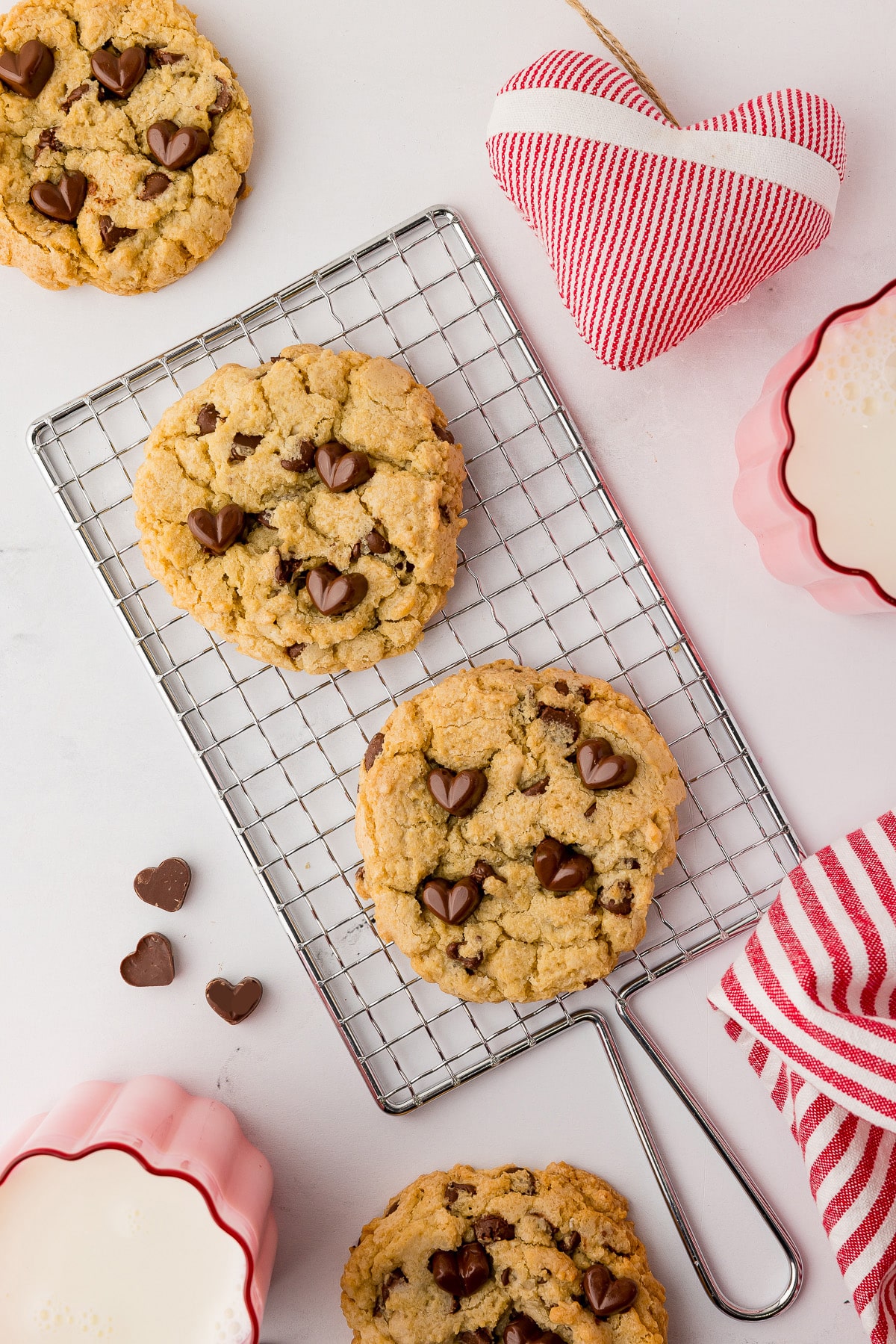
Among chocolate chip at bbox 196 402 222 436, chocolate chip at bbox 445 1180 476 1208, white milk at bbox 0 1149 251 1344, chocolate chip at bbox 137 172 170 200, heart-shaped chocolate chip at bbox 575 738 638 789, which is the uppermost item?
chocolate chip at bbox 137 172 170 200

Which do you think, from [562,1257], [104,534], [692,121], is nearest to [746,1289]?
[562,1257]

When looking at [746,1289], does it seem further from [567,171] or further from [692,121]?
[692,121]

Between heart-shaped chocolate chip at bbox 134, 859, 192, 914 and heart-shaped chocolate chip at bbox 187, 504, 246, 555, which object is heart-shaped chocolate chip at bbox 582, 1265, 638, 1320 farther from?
heart-shaped chocolate chip at bbox 187, 504, 246, 555

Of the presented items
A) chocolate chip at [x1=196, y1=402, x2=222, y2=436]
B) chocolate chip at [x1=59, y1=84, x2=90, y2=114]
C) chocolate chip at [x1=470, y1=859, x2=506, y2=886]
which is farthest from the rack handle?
chocolate chip at [x1=59, y1=84, x2=90, y2=114]

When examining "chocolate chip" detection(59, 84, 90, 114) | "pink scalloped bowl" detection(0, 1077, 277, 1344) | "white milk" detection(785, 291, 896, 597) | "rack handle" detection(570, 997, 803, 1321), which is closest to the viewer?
"pink scalloped bowl" detection(0, 1077, 277, 1344)

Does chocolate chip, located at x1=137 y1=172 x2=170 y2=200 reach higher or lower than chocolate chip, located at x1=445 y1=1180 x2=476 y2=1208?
higher

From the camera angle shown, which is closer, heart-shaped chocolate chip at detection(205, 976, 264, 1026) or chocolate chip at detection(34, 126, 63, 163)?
chocolate chip at detection(34, 126, 63, 163)

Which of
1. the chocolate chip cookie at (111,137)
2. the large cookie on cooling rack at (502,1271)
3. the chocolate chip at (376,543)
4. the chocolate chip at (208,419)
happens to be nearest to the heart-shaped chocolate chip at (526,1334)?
the large cookie on cooling rack at (502,1271)
